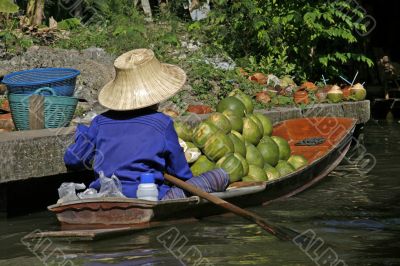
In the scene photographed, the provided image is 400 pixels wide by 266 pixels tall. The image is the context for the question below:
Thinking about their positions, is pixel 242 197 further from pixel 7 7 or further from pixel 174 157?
pixel 7 7

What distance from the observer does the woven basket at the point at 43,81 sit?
7414 mm

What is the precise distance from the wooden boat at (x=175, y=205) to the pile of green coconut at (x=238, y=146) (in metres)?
0.18

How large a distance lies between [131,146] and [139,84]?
0.49 m

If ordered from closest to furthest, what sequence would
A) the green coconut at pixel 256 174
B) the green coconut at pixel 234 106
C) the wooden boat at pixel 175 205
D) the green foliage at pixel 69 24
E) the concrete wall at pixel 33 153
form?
the wooden boat at pixel 175 205, the concrete wall at pixel 33 153, the green coconut at pixel 256 174, the green coconut at pixel 234 106, the green foliage at pixel 69 24

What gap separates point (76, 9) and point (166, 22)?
2157 mm

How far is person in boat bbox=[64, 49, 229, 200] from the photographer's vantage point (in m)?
6.32

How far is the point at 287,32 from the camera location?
13688 millimetres

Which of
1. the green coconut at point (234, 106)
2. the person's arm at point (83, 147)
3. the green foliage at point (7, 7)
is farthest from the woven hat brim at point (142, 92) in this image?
the green foliage at point (7, 7)

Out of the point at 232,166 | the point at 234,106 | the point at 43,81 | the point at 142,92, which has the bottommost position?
the point at 232,166

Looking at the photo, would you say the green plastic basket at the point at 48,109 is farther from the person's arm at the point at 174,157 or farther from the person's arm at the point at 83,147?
the person's arm at the point at 174,157

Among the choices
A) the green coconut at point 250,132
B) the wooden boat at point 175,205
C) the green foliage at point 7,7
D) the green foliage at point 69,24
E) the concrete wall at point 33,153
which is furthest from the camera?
the green foliage at point 69,24

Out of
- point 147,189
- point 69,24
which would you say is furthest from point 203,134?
point 69,24

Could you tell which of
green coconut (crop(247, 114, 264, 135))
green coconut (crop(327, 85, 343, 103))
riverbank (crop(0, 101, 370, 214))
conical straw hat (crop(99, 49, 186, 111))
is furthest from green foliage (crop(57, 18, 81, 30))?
conical straw hat (crop(99, 49, 186, 111))

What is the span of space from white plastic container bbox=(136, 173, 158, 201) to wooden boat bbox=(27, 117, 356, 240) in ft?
0.38
